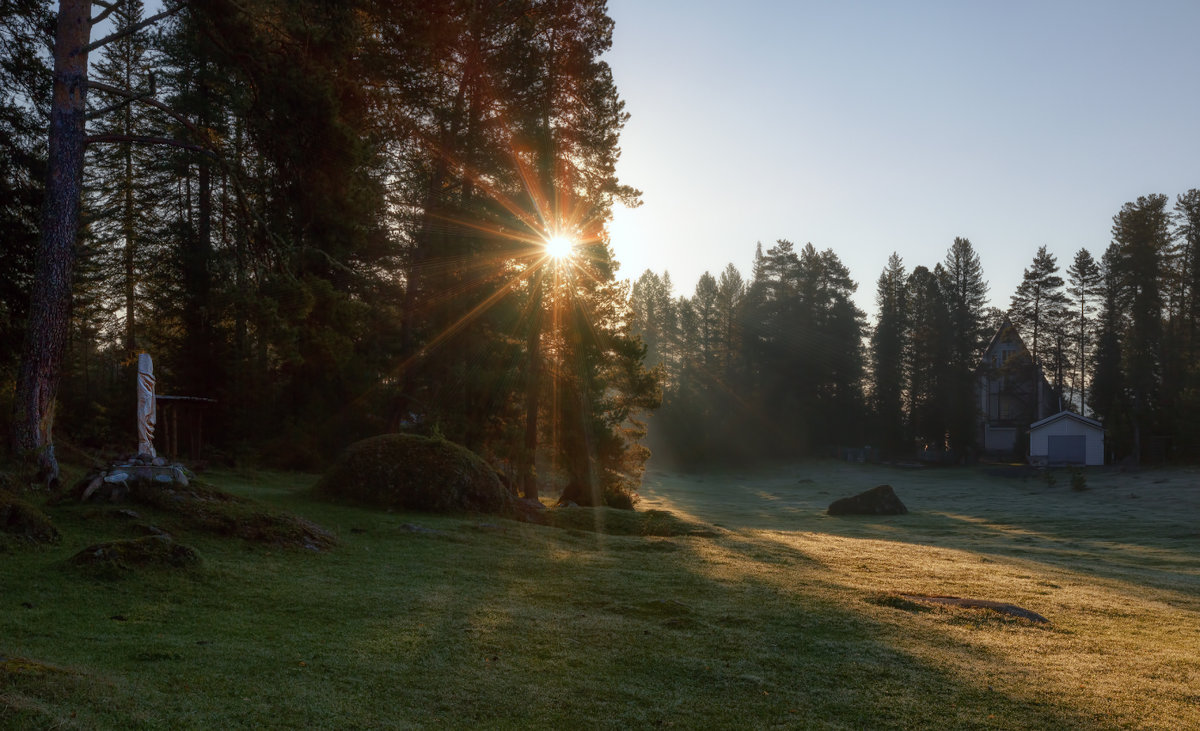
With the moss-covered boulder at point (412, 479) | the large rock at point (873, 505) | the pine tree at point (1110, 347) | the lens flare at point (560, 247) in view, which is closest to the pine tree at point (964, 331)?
the pine tree at point (1110, 347)

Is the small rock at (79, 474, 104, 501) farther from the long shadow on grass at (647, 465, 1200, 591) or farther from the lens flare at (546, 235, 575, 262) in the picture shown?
the lens flare at (546, 235, 575, 262)

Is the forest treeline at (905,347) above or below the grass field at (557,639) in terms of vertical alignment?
above

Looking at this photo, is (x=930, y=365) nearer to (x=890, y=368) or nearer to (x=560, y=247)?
(x=890, y=368)

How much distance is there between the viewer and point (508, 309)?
27.1 meters

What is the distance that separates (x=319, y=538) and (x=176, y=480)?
2.47 meters

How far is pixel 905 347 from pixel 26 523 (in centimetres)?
6778

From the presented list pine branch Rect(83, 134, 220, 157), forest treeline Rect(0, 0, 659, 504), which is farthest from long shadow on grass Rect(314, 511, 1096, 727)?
forest treeline Rect(0, 0, 659, 504)

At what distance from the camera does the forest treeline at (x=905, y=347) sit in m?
54.0

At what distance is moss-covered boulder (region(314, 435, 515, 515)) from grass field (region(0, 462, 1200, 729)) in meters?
1.63

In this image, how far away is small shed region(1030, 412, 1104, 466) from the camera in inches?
2012

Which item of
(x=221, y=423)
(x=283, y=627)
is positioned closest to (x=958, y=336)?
(x=221, y=423)

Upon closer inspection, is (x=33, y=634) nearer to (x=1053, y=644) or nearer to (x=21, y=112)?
(x=1053, y=644)

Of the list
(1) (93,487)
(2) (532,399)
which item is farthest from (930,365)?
(1) (93,487)

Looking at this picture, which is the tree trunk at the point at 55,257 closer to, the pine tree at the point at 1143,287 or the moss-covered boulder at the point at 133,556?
the moss-covered boulder at the point at 133,556
